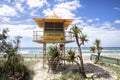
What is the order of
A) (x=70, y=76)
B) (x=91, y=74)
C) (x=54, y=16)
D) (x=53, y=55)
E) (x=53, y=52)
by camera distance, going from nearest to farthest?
(x=70, y=76), (x=91, y=74), (x=53, y=52), (x=53, y=55), (x=54, y=16)

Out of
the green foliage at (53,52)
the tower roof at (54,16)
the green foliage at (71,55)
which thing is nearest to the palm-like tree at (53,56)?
the green foliage at (53,52)

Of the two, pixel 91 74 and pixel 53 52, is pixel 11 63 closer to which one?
pixel 53 52

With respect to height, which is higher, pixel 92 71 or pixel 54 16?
pixel 54 16

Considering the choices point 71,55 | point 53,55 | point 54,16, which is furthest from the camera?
point 54,16

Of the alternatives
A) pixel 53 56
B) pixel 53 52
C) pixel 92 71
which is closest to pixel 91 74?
pixel 92 71

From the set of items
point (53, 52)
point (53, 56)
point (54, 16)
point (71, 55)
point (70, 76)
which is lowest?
point (70, 76)

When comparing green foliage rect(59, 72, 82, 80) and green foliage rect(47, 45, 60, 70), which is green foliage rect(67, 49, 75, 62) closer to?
green foliage rect(59, 72, 82, 80)

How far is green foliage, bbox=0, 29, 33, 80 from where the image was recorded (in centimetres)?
2155

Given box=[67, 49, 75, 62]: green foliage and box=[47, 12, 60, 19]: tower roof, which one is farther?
box=[47, 12, 60, 19]: tower roof

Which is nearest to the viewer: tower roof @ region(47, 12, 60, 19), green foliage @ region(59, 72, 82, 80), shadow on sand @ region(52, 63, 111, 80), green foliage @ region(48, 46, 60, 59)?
green foliage @ region(59, 72, 82, 80)

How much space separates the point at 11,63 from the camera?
2256 centimetres

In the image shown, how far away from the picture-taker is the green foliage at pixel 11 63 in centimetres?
2155

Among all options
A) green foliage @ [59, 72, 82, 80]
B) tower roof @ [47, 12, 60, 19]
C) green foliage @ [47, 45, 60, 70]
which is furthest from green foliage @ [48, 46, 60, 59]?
tower roof @ [47, 12, 60, 19]

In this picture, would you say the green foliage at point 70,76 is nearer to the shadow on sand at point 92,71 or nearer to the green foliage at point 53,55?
the shadow on sand at point 92,71
